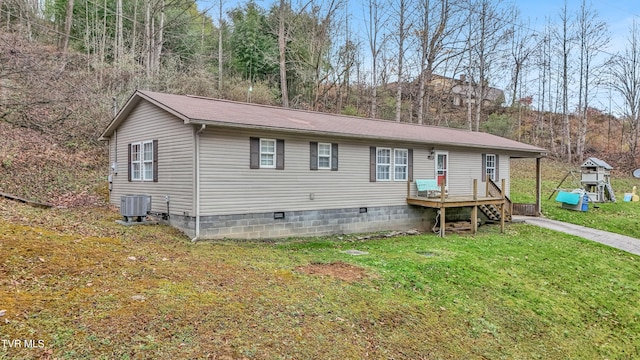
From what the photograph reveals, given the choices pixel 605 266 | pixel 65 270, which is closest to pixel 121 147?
pixel 65 270

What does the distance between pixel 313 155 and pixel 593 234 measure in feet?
34.0

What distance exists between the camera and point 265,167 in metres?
9.91

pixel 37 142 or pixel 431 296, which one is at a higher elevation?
pixel 37 142

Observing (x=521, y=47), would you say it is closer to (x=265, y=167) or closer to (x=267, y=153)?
(x=267, y=153)

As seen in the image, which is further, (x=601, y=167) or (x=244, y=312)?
(x=601, y=167)

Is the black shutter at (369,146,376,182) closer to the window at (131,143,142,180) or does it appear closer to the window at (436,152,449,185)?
the window at (436,152,449,185)

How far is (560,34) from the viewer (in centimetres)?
2848

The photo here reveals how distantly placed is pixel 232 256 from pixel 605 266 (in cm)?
954

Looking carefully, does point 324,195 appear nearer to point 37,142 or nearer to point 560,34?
point 37,142

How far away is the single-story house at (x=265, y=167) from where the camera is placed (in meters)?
9.09

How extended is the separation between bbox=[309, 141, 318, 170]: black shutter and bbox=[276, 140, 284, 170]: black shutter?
3.17 feet

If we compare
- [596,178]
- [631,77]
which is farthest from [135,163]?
[631,77]

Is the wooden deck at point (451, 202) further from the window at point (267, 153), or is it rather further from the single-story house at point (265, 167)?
the window at point (267, 153)

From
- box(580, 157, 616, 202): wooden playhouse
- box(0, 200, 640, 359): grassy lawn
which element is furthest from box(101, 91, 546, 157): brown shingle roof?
box(580, 157, 616, 202): wooden playhouse
